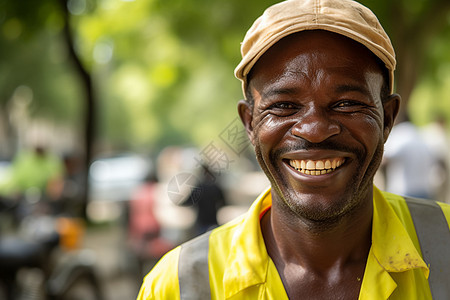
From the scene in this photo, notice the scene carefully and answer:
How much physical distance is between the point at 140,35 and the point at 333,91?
353 inches

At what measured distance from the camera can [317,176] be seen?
5.59 ft

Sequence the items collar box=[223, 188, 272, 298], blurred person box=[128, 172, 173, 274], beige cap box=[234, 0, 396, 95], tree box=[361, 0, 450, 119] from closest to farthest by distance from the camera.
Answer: beige cap box=[234, 0, 396, 95]
collar box=[223, 188, 272, 298]
tree box=[361, 0, 450, 119]
blurred person box=[128, 172, 173, 274]

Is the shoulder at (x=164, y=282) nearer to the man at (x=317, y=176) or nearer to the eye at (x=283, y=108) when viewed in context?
the man at (x=317, y=176)

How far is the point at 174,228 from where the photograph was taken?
7832mm

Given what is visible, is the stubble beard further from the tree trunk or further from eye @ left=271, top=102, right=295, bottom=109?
the tree trunk

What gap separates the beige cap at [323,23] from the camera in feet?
5.45

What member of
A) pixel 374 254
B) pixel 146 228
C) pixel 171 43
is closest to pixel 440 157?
pixel 146 228

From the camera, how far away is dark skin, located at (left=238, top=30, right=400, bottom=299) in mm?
1695

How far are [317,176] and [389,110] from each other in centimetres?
39

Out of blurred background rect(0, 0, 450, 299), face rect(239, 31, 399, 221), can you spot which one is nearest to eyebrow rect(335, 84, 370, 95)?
face rect(239, 31, 399, 221)

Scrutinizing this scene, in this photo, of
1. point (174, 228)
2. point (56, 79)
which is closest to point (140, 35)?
point (174, 228)

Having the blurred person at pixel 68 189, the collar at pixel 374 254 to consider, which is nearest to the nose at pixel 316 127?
the collar at pixel 374 254

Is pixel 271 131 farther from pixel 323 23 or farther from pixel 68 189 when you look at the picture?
pixel 68 189

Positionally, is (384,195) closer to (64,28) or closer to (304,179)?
(304,179)
